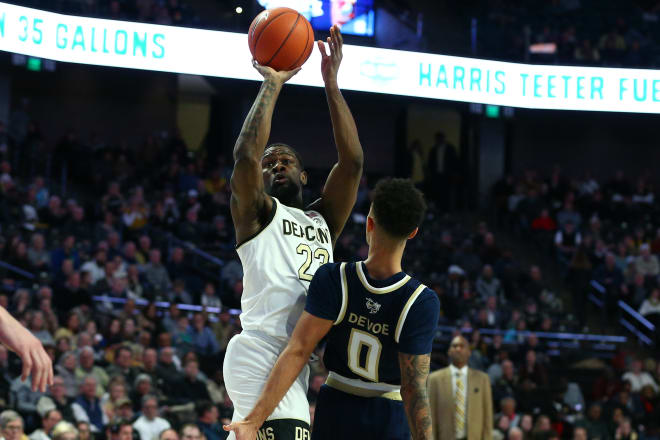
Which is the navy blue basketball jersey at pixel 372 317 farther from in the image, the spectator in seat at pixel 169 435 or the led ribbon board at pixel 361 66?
the led ribbon board at pixel 361 66

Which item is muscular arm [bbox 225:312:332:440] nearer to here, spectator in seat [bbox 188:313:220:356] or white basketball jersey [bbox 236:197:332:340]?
white basketball jersey [bbox 236:197:332:340]

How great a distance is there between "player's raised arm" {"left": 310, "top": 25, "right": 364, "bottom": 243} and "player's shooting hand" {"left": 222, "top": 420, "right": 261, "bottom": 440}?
1193mm

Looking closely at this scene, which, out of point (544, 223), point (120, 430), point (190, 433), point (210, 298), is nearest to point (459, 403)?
point (190, 433)

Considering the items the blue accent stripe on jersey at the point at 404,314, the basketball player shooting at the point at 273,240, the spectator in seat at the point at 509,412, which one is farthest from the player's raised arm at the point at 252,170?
the spectator in seat at the point at 509,412

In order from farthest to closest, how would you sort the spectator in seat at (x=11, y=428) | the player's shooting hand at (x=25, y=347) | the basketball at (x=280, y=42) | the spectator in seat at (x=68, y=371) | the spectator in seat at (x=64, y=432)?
the spectator in seat at (x=68, y=371), the spectator in seat at (x=64, y=432), the spectator in seat at (x=11, y=428), the basketball at (x=280, y=42), the player's shooting hand at (x=25, y=347)

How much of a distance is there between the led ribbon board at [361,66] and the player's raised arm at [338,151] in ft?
22.0

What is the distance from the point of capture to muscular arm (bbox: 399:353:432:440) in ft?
12.1

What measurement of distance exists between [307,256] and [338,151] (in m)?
0.54

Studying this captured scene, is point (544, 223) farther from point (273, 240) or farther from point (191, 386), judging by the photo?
point (273, 240)

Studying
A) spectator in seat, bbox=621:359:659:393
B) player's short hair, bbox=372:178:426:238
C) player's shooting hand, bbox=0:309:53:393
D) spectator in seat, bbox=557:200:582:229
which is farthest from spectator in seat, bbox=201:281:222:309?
player's shooting hand, bbox=0:309:53:393

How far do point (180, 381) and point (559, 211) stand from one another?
1009 cm

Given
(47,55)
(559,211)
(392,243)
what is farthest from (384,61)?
(392,243)

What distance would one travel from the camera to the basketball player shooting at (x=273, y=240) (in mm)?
4082

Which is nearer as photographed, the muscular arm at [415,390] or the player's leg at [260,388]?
the muscular arm at [415,390]
